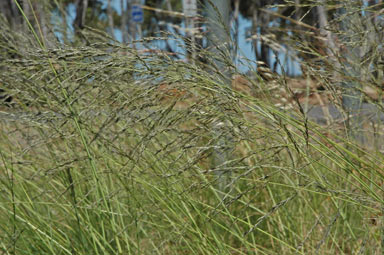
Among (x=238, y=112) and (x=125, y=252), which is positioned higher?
(x=238, y=112)

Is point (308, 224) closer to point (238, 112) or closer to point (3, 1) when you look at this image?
point (238, 112)

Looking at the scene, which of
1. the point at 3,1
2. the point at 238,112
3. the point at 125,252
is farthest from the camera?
the point at 3,1

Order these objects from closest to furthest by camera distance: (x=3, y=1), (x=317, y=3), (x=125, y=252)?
1. (x=317, y=3)
2. (x=125, y=252)
3. (x=3, y=1)

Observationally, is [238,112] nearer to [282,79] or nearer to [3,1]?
[282,79]

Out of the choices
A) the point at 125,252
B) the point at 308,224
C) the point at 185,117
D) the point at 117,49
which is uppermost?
the point at 117,49

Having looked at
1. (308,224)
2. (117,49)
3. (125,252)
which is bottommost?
(308,224)

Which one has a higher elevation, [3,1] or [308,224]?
[3,1]

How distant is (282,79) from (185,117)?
22cm

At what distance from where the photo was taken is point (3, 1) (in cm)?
1214

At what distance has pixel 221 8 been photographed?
2.01 meters

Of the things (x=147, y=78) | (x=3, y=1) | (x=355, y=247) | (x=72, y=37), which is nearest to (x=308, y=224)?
(x=355, y=247)

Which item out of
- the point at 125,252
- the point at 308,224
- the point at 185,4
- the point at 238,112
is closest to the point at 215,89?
the point at 238,112

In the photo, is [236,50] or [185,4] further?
[185,4]

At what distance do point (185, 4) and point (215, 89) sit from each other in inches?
101
